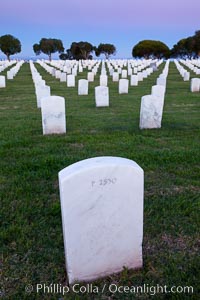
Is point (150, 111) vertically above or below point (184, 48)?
below

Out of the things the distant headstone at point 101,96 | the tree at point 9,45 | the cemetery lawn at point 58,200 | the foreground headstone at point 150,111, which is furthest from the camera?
the tree at point 9,45

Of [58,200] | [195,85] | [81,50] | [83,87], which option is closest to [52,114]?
[58,200]

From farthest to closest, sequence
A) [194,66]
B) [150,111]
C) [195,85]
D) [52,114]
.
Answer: [194,66] → [195,85] → [150,111] → [52,114]

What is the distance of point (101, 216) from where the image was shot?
274 cm

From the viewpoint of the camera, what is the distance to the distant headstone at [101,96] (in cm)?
1218

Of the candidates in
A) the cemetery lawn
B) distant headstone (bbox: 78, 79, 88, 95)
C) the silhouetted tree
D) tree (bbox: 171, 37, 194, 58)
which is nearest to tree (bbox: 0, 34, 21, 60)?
the silhouetted tree

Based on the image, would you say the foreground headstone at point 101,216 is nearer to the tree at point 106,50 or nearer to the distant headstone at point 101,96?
the distant headstone at point 101,96

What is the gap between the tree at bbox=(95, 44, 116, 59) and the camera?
74.8 metres

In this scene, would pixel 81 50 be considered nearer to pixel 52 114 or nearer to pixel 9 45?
pixel 9 45

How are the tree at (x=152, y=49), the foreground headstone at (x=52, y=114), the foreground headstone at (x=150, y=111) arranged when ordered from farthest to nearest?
the tree at (x=152, y=49) < the foreground headstone at (x=150, y=111) < the foreground headstone at (x=52, y=114)

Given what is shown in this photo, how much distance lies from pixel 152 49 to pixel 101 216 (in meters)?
73.9

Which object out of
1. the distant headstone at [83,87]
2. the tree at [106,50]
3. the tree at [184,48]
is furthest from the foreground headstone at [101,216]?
the tree at [106,50]

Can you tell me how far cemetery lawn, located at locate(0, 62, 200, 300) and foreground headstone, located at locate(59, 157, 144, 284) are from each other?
16 cm

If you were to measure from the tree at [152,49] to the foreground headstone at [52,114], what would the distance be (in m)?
68.9
